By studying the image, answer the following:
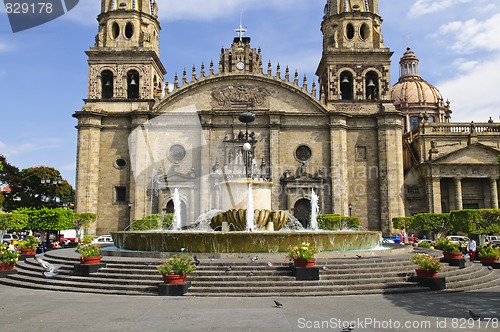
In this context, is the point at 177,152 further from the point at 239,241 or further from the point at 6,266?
the point at 239,241

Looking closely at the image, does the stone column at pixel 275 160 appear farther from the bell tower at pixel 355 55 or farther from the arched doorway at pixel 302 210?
the bell tower at pixel 355 55

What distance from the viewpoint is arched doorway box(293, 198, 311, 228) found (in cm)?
4100

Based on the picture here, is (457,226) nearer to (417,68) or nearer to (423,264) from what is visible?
(423,264)

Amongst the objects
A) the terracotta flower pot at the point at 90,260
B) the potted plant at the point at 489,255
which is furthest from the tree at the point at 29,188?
the potted plant at the point at 489,255

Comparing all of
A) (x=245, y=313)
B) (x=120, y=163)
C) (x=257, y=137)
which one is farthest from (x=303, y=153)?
(x=245, y=313)

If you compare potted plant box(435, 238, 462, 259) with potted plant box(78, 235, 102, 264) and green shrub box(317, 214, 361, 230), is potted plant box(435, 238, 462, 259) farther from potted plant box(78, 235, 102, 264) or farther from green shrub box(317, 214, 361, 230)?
green shrub box(317, 214, 361, 230)

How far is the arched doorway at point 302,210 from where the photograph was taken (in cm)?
4100

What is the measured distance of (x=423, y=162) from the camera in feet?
149

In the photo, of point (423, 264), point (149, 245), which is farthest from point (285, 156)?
point (423, 264)

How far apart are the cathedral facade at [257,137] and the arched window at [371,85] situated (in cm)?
10

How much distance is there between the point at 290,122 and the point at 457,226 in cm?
1661

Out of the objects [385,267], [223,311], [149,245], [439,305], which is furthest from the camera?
[149,245]

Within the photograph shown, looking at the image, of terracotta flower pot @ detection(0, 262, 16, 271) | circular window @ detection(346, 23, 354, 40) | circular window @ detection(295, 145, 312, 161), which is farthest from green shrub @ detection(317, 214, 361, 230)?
terracotta flower pot @ detection(0, 262, 16, 271)

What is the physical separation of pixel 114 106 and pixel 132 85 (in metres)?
3.04
